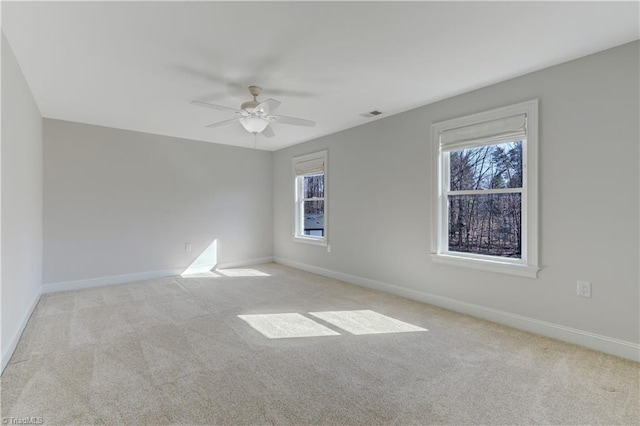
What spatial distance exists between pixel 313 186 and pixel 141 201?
2.85m

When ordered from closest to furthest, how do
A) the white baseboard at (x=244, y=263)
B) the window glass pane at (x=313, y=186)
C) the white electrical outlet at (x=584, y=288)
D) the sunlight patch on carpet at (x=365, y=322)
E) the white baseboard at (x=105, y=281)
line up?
1. the white electrical outlet at (x=584, y=288)
2. the sunlight patch on carpet at (x=365, y=322)
3. the white baseboard at (x=105, y=281)
4. the window glass pane at (x=313, y=186)
5. the white baseboard at (x=244, y=263)

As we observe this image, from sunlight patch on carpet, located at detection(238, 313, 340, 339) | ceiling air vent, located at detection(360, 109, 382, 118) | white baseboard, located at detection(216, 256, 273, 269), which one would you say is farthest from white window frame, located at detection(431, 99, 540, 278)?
white baseboard, located at detection(216, 256, 273, 269)

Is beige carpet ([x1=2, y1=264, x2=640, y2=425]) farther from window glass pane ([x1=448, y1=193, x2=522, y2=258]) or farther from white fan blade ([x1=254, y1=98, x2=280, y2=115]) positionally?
white fan blade ([x1=254, y1=98, x2=280, y2=115])

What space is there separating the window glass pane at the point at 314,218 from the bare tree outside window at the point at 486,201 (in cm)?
244

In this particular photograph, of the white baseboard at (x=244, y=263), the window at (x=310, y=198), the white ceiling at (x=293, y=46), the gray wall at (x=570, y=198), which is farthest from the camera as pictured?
the white baseboard at (x=244, y=263)

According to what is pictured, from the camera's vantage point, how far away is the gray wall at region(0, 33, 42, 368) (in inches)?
90.6

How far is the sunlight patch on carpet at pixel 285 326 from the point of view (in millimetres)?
2861

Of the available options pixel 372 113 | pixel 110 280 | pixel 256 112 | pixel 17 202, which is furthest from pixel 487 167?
pixel 110 280

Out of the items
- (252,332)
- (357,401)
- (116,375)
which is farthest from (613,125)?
(116,375)

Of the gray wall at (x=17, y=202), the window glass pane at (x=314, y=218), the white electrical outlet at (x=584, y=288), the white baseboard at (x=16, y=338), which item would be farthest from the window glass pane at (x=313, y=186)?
the white baseboard at (x=16, y=338)

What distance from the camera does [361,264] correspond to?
4625 millimetres

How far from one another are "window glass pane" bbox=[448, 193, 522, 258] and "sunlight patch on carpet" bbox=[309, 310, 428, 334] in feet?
3.82

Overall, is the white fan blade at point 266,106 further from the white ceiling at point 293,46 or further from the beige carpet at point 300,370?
the beige carpet at point 300,370

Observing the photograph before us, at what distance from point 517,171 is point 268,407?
3.02m
